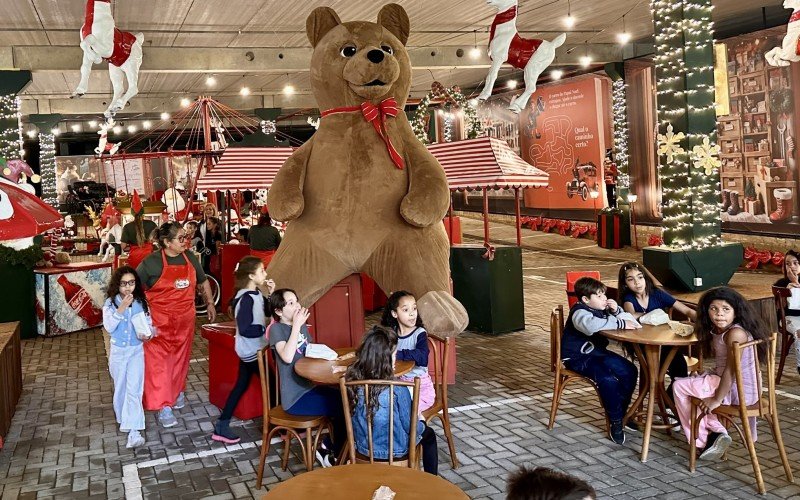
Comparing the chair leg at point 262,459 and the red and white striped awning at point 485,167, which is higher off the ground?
the red and white striped awning at point 485,167

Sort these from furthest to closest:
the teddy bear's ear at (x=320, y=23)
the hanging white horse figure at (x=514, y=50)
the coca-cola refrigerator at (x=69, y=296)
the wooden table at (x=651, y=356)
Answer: the coca-cola refrigerator at (x=69, y=296)
the hanging white horse figure at (x=514, y=50)
the teddy bear's ear at (x=320, y=23)
the wooden table at (x=651, y=356)

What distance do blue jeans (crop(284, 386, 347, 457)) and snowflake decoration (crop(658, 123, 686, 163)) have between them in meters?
5.38

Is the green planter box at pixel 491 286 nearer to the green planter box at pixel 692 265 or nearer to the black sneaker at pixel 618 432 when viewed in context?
the green planter box at pixel 692 265

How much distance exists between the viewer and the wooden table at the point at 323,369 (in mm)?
3857

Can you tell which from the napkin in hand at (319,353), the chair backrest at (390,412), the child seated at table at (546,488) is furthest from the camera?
the napkin in hand at (319,353)

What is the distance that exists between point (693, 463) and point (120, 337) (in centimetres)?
362

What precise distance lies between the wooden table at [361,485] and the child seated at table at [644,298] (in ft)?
9.30

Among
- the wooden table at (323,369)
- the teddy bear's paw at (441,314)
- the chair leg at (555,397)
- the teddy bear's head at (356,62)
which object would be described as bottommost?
the chair leg at (555,397)

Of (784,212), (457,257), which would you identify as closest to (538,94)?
(784,212)

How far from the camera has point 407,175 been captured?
5691 millimetres

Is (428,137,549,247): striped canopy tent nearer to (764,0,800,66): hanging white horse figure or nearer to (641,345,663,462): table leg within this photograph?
(764,0,800,66): hanging white horse figure

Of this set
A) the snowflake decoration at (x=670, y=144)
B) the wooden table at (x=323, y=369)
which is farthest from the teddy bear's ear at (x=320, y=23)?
the snowflake decoration at (x=670, y=144)

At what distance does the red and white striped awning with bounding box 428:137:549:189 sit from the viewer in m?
6.60

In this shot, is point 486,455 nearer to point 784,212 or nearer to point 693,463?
point 693,463
